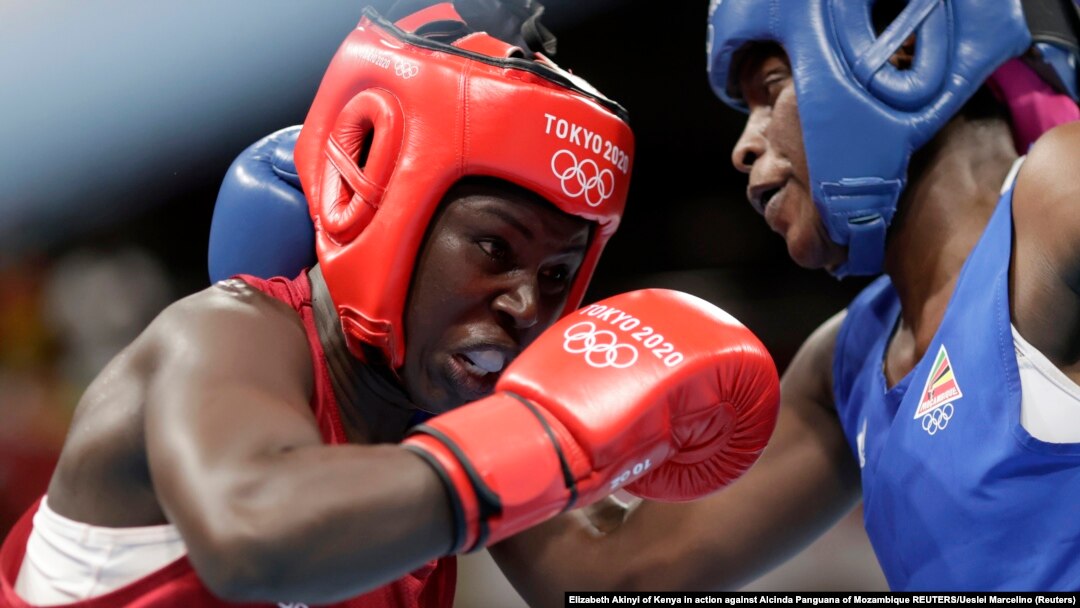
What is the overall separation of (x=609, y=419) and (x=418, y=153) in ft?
2.25

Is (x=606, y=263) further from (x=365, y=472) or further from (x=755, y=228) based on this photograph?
(x=365, y=472)

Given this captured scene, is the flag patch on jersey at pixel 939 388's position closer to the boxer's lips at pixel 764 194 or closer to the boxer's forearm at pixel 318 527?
the boxer's lips at pixel 764 194

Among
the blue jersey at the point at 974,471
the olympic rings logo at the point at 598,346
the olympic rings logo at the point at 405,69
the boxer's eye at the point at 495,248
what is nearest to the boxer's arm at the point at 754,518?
the blue jersey at the point at 974,471

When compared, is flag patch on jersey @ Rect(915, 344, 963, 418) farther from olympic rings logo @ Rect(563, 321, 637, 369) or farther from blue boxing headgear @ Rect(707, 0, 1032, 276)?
olympic rings logo @ Rect(563, 321, 637, 369)

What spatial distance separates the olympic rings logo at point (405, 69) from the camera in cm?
192

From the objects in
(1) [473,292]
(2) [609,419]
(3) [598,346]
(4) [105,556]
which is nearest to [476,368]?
(1) [473,292]

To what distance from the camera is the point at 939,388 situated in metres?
2.04

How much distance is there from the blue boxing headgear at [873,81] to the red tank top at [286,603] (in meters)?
1.14

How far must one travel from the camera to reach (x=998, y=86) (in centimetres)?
226

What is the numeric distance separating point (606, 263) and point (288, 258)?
4051 millimetres

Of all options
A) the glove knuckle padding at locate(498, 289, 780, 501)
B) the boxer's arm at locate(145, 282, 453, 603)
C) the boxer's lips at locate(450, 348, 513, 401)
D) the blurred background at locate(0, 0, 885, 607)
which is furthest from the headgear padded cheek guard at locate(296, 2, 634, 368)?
the blurred background at locate(0, 0, 885, 607)

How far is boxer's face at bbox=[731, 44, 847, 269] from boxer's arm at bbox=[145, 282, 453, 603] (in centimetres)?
133

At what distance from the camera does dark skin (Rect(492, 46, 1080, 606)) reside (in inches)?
71.8

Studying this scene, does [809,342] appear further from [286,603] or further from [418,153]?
[286,603]
